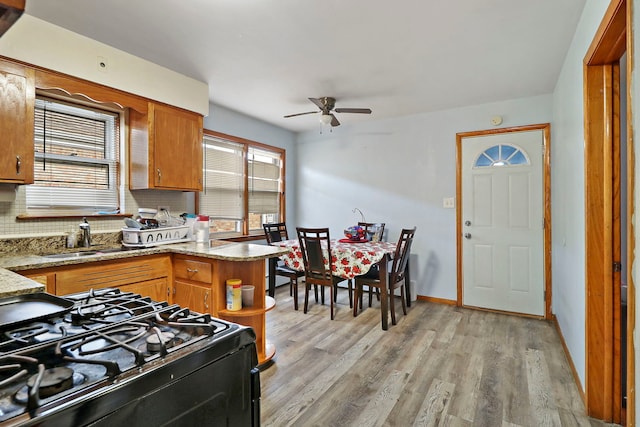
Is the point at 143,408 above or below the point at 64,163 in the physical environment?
below

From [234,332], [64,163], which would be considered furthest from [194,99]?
[234,332]

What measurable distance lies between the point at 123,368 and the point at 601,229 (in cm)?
233

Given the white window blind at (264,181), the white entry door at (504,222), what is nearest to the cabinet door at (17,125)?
the white window blind at (264,181)

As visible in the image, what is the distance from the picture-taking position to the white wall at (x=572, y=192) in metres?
2.09

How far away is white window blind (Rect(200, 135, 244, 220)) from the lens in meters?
3.99

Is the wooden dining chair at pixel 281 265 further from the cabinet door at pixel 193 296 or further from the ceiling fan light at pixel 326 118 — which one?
the ceiling fan light at pixel 326 118

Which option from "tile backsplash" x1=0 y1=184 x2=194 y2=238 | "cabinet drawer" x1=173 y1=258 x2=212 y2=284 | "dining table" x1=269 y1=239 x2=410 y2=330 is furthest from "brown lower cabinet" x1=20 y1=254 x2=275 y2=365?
"dining table" x1=269 y1=239 x2=410 y2=330

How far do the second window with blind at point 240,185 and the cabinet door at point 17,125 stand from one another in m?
1.72

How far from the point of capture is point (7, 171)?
7.00 ft

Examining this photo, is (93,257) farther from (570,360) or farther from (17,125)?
(570,360)

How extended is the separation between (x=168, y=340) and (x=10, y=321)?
1.64ft

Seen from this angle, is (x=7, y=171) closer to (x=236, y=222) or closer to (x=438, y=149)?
(x=236, y=222)

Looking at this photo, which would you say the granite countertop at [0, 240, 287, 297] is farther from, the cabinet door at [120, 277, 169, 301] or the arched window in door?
the arched window in door

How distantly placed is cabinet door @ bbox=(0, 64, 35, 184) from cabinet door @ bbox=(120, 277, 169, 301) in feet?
3.18
